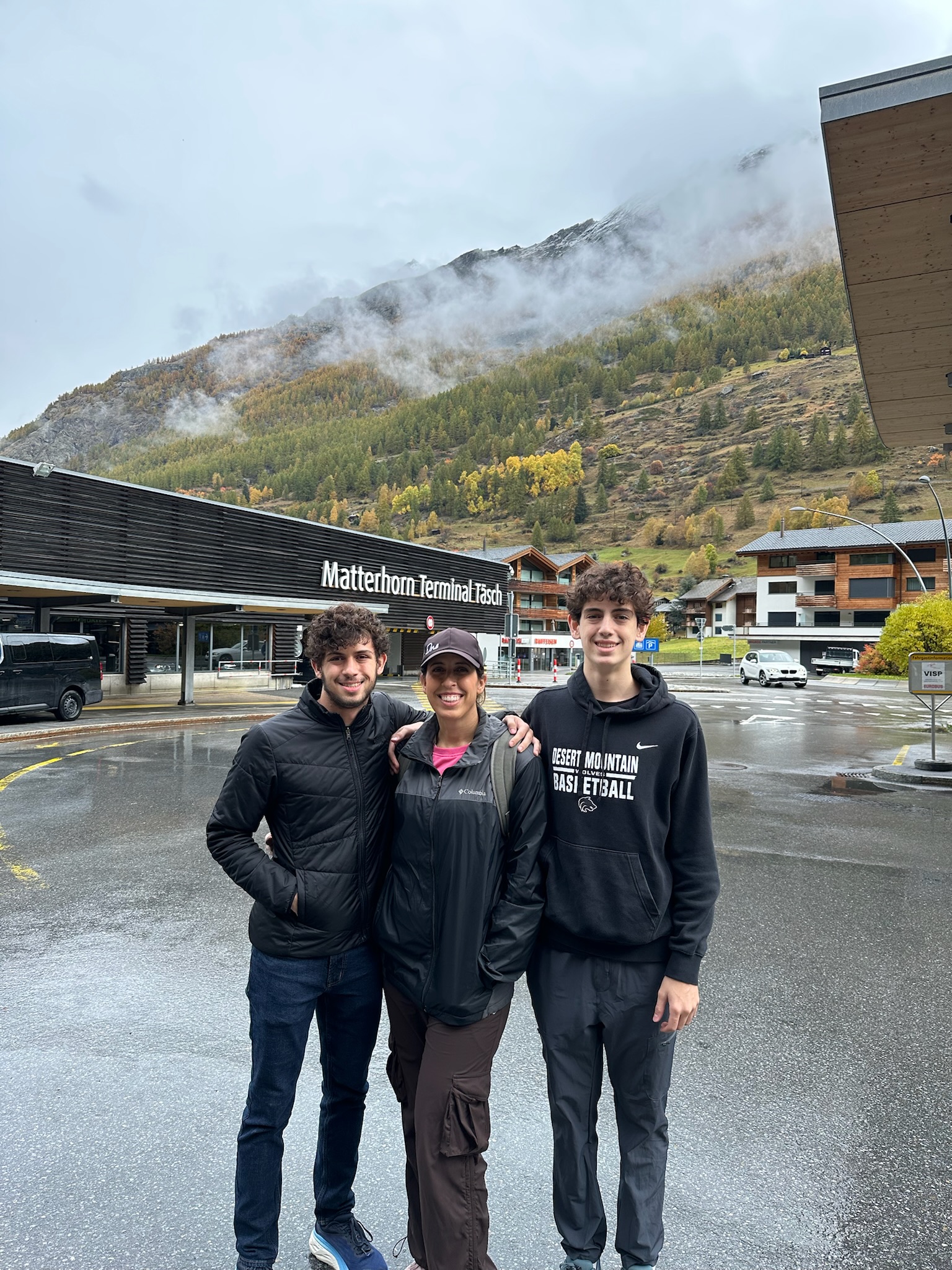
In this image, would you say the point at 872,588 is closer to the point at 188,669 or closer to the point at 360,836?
the point at 188,669

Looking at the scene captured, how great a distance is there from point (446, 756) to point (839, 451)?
162 m

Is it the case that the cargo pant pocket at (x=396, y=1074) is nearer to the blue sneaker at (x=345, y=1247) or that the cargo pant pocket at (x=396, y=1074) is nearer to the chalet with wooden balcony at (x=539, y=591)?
the blue sneaker at (x=345, y=1247)

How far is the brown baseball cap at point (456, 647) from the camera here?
226cm

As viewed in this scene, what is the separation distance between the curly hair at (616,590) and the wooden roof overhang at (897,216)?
4693 mm

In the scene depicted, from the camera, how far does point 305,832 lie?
2.34 m

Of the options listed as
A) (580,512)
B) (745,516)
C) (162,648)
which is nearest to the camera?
(162,648)

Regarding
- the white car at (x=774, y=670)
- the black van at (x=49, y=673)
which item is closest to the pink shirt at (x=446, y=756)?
the black van at (x=49, y=673)

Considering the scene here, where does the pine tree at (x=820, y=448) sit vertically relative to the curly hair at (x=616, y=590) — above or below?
above

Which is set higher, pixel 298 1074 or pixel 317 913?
pixel 317 913

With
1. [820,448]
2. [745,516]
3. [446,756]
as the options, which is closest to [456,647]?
[446,756]

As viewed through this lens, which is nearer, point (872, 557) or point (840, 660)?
point (840, 660)

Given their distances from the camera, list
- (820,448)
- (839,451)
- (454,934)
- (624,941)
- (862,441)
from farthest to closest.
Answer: (820,448) → (839,451) → (862,441) → (624,941) → (454,934)

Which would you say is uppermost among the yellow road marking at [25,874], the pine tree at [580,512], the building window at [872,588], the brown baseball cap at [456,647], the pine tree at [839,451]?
the pine tree at [839,451]

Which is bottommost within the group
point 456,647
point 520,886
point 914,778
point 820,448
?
point 914,778
